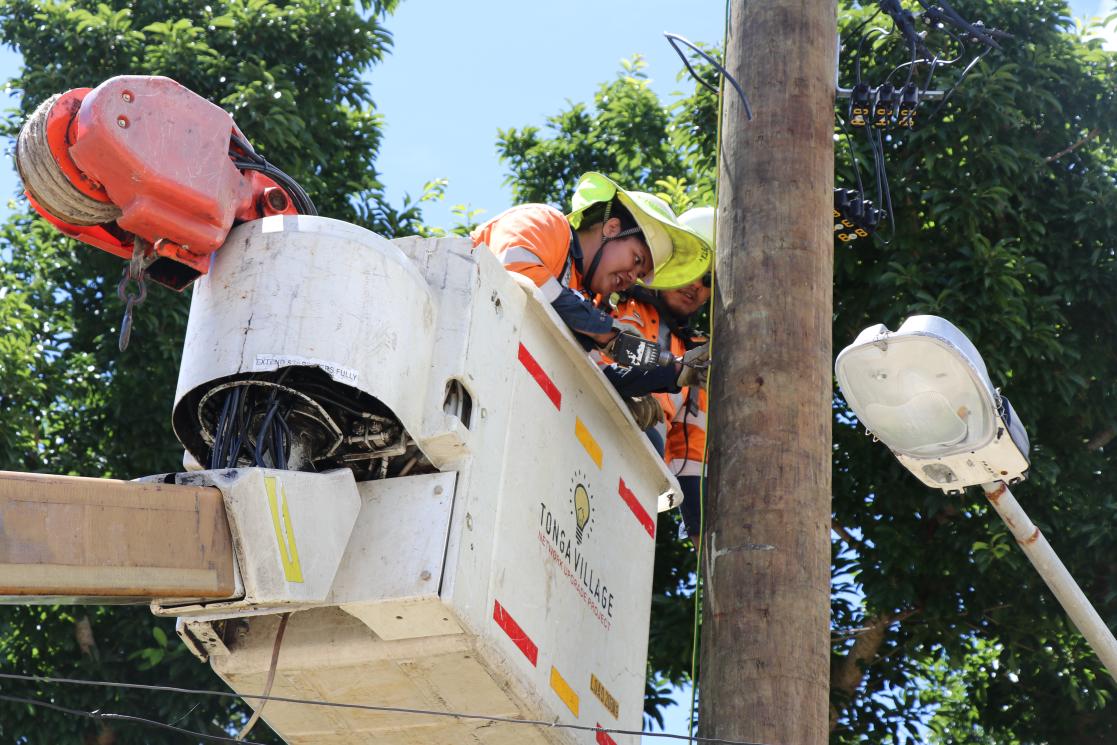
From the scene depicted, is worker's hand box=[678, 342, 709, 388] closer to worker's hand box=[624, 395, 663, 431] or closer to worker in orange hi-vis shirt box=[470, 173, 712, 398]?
worker in orange hi-vis shirt box=[470, 173, 712, 398]

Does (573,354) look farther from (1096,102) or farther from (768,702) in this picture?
(1096,102)

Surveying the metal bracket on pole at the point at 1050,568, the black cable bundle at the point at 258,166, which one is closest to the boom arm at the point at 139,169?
the black cable bundle at the point at 258,166

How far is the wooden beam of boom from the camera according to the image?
314cm

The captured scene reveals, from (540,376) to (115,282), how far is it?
643cm

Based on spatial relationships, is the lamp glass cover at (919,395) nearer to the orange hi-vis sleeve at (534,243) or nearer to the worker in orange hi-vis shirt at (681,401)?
the orange hi-vis sleeve at (534,243)

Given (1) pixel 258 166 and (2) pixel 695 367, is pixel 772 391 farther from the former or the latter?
(1) pixel 258 166

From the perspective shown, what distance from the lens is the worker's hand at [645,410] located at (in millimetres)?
4938

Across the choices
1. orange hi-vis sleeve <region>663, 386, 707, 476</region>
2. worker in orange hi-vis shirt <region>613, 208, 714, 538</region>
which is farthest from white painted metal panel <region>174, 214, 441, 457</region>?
orange hi-vis sleeve <region>663, 386, 707, 476</region>

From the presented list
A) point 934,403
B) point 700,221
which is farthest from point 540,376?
point 700,221

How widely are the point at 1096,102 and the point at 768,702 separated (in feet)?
21.2

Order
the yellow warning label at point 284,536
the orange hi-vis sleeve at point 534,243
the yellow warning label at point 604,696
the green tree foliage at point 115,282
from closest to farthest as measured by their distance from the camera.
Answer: the yellow warning label at point 284,536 → the yellow warning label at point 604,696 → the orange hi-vis sleeve at point 534,243 → the green tree foliage at point 115,282

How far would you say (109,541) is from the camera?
129 inches

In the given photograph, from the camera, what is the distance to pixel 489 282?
3949 mm

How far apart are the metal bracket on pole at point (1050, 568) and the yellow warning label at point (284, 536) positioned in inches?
68.7
